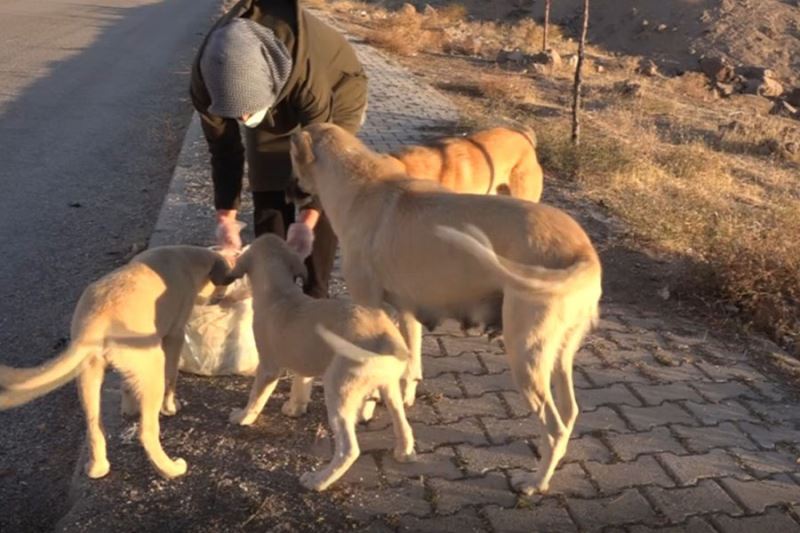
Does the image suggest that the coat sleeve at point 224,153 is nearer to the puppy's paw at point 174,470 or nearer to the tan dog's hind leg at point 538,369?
the puppy's paw at point 174,470

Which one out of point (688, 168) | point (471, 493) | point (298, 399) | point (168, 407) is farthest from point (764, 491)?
point (688, 168)

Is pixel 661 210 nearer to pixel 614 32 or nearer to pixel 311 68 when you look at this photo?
pixel 311 68

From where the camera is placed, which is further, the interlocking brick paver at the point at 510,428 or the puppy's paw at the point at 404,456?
the interlocking brick paver at the point at 510,428

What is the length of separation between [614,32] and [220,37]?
32015 mm

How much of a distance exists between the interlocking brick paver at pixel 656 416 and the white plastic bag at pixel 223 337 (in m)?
2.03

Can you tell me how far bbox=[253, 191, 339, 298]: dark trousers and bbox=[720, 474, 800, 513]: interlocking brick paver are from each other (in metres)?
2.43

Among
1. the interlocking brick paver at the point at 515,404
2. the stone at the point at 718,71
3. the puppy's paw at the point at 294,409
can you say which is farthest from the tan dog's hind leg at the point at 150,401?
the stone at the point at 718,71

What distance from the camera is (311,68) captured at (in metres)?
4.23

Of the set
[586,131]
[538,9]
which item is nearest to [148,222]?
[586,131]

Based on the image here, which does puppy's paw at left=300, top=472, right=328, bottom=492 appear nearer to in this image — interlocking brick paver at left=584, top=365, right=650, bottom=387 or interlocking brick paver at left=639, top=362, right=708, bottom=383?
interlocking brick paver at left=584, top=365, right=650, bottom=387

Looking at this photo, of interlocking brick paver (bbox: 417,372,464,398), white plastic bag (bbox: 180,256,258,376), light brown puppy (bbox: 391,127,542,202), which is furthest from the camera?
light brown puppy (bbox: 391,127,542,202)

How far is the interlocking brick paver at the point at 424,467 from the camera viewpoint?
369 cm

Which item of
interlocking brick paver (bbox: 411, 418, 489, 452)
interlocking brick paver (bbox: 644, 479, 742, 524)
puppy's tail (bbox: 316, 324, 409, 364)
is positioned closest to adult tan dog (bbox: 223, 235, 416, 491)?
puppy's tail (bbox: 316, 324, 409, 364)

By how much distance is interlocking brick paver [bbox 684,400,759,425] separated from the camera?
434 cm
